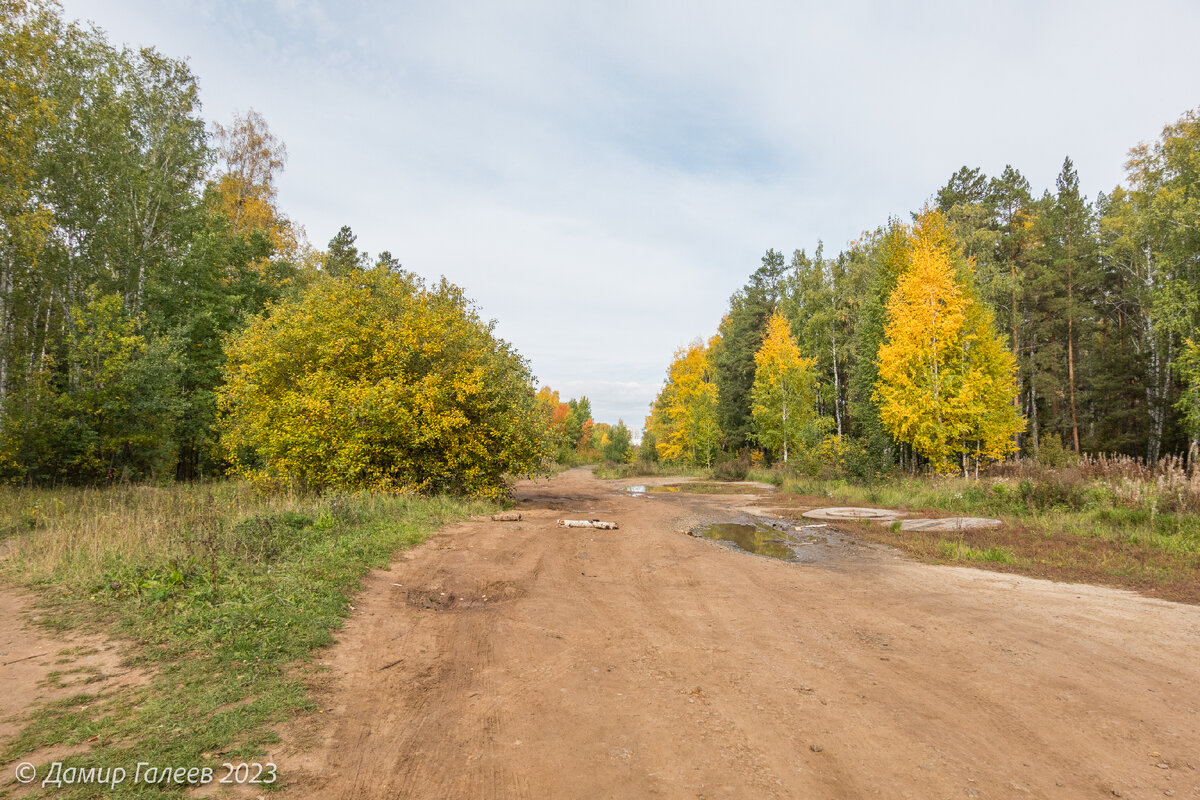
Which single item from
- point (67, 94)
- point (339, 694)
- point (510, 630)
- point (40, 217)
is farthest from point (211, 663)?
point (67, 94)

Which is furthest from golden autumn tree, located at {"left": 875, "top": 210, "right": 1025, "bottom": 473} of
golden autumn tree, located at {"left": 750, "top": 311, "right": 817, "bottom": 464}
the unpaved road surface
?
the unpaved road surface

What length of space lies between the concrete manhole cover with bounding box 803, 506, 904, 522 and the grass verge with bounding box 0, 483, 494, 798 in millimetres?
11436

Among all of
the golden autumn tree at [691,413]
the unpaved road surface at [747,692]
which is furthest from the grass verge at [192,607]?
the golden autumn tree at [691,413]

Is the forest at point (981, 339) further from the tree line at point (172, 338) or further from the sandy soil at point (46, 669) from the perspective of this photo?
the sandy soil at point (46, 669)

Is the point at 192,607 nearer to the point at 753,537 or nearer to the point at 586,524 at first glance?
the point at 586,524

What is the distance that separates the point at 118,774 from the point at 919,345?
25132 millimetres

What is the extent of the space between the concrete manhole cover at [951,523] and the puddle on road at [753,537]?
11.0 ft

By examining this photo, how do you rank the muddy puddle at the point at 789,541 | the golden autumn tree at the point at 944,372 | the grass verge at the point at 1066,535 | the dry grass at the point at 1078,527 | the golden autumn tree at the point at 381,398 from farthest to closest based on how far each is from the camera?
the golden autumn tree at the point at 944,372 → the golden autumn tree at the point at 381,398 → the muddy puddle at the point at 789,541 → the dry grass at the point at 1078,527 → the grass verge at the point at 1066,535

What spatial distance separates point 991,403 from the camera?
2117 centimetres

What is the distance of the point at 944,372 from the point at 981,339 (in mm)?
2118

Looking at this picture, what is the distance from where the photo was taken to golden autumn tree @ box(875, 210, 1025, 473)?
826 inches

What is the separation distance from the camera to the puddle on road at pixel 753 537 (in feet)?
35.2

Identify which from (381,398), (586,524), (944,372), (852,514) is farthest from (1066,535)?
(381,398)

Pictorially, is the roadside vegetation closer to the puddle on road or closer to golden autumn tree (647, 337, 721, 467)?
the puddle on road
